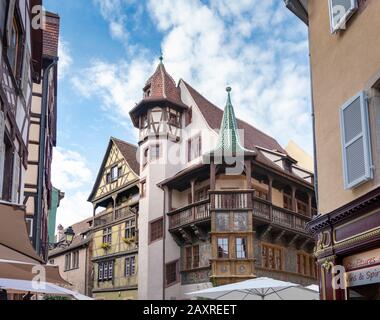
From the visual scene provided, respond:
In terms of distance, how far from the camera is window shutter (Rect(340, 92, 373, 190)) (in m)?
7.16

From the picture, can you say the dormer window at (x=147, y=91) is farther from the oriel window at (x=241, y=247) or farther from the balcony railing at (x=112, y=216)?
the oriel window at (x=241, y=247)

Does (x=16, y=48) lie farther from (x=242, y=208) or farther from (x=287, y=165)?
(x=287, y=165)

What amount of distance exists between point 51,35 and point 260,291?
34.9 ft

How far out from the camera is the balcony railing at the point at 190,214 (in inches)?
888

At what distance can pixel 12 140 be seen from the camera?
9234mm

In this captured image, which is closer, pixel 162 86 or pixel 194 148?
pixel 194 148

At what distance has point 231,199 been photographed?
22094mm

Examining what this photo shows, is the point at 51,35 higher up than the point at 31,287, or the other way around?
the point at 51,35

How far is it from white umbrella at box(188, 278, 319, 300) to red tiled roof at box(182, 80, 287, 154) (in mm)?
13954

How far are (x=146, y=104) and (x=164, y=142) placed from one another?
7.59 feet

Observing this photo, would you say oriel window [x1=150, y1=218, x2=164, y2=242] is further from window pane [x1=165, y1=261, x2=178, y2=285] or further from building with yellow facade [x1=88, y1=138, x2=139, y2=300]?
building with yellow facade [x1=88, y1=138, x2=139, y2=300]

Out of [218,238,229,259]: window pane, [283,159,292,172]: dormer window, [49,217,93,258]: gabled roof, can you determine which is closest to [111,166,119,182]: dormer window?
[49,217,93,258]: gabled roof

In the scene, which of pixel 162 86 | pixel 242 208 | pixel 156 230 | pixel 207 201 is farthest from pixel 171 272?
pixel 162 86
